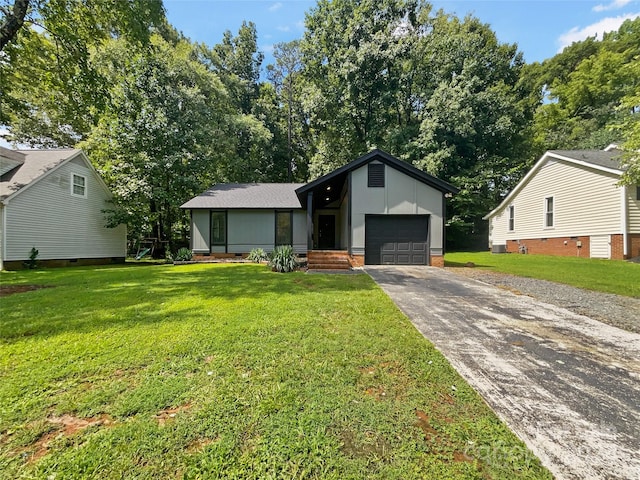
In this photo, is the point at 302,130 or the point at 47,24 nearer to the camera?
the point at 47,24

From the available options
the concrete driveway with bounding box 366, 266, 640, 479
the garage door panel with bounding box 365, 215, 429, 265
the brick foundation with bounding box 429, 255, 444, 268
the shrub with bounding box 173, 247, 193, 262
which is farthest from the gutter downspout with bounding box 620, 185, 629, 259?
the shrub with bounding box 173, 247, 193, 262

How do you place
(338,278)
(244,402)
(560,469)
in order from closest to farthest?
(560,469), (244,402), (338,278)

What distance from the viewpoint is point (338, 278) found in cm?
802

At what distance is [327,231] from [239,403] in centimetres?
1444

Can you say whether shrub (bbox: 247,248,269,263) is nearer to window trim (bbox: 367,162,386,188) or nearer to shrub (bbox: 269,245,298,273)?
shrub (bbox: 269,245,298,273)

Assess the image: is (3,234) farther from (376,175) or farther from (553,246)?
(553,246)

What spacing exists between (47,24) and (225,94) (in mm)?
12089

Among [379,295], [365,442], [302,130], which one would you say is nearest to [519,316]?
[379,295]

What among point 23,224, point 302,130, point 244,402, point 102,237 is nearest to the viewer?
point 244,402

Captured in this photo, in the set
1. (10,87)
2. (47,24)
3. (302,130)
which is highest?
(302,130)

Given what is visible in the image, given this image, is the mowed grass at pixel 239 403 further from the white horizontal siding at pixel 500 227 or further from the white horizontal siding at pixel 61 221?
the white horizontal siding at pixel 500 227

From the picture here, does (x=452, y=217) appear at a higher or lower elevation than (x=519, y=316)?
higher

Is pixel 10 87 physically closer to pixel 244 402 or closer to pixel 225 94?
pixel 225 94

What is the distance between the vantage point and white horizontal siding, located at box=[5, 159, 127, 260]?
11.9 m
